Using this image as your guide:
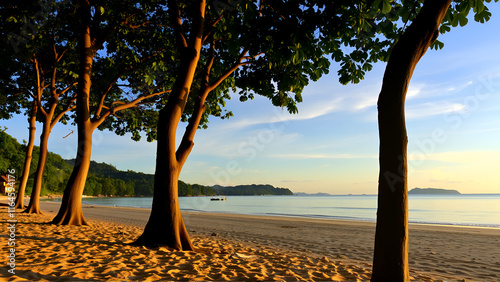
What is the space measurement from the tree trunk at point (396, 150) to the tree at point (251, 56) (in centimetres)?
197

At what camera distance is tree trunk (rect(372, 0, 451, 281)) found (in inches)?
159

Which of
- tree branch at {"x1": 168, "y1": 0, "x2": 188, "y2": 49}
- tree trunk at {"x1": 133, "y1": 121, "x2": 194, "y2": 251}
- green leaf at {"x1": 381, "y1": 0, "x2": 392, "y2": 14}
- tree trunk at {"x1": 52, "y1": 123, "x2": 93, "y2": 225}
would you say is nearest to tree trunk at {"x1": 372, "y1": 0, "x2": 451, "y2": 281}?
green leaf at {"x1": 381, "y1": 0, "x2": 392, "y2": 14}

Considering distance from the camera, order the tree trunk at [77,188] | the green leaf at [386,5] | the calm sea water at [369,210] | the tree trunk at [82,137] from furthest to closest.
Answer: the calm sea water at [369,210] < the tree trunk at [82,137] < the tree trunk at [77,188] < the green leaf at [386,5]

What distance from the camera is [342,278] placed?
5.64 metres

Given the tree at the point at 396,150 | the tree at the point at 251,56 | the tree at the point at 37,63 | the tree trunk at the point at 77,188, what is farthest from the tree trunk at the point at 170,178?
the tree at the point at 37,63

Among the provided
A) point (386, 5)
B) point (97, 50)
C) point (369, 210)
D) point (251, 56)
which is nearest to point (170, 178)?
point (251, 56)

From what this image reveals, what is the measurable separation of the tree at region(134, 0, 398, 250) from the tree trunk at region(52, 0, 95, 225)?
4147 mm

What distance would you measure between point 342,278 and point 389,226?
210 centimetres

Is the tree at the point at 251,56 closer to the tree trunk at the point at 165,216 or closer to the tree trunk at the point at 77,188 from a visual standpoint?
the tree trunk at the point at 165,216

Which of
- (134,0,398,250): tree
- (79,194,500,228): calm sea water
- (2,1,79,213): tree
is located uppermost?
(2,1,79,213): tree

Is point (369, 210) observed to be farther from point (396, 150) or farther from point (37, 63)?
point (396, 150)

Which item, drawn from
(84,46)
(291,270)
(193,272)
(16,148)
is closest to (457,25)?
(291,270)

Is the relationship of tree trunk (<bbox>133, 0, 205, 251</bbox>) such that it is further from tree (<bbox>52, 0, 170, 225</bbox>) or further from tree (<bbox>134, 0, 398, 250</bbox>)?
tree (<bbox>52, 0, 170, 225</bbox>)

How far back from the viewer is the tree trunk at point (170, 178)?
7660 mm
